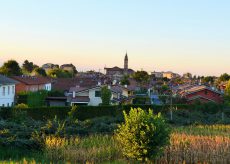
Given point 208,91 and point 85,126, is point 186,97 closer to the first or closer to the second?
point 208,91

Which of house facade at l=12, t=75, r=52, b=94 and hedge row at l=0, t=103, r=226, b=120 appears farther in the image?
house facade at l=12, t=75, r=52, b=94

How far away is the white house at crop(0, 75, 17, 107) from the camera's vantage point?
154 feet

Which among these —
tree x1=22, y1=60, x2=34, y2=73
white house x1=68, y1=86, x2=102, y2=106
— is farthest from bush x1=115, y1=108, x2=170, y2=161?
tree x1=22, y1=60, x2=34, y2=73

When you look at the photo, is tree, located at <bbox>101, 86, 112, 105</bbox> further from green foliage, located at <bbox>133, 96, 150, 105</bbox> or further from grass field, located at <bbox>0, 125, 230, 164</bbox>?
grass field, located at <bbox>0, 125, 230, 164</bbox>

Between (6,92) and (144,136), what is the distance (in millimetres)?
35932

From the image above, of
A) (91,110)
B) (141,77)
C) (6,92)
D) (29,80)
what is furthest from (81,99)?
(141,77)

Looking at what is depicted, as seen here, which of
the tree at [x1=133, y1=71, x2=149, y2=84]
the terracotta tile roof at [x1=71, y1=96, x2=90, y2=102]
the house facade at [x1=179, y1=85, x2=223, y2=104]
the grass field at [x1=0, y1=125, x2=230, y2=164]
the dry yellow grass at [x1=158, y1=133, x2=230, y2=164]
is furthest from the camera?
the tree at [x1=133, y1=71, x2=149, y2=84]

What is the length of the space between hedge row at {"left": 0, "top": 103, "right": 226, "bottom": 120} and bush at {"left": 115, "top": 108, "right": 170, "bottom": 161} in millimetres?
18673

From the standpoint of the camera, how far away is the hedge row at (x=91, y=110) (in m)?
35.1

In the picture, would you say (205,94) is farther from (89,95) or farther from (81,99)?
(81,99)

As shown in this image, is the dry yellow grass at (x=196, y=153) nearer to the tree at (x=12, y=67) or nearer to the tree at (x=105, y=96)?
the tree at (x=105, y=96)

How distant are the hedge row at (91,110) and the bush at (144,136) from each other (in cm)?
1867

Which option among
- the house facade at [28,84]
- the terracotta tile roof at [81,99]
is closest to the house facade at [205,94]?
the terracotta tile roof at [81,99]

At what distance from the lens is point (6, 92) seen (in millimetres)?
48500
